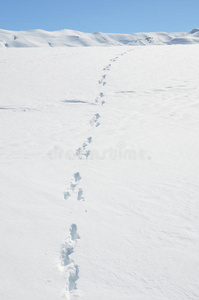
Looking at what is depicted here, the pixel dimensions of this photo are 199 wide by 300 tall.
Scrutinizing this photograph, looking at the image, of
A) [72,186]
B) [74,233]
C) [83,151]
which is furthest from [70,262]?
[83,151]

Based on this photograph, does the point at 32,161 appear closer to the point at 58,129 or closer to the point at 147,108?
the point at 58,129

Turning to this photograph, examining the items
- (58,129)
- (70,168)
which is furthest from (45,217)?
(58,129)

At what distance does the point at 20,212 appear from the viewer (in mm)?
3406

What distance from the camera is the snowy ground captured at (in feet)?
8.26

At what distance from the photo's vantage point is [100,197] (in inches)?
149

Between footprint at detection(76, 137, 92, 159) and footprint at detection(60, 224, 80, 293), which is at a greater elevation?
A: footprint at detection(76, 137, 92, 159)

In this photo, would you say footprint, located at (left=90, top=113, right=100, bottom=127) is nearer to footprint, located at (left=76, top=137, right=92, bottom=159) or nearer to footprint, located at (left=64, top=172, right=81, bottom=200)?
footprint, located at (left=76, top=137, right=92, bottom=159)

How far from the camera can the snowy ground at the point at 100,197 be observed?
252cm

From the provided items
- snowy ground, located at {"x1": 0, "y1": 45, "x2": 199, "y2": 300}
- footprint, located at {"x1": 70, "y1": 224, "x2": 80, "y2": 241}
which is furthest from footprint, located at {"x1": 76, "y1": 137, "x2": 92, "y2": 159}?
footprint, located at {"x1": 70, "y1": 224, "x2": 80, "y2": 241}

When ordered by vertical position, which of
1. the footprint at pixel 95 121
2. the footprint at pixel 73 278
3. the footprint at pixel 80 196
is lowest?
the footprint at pixel 73 278

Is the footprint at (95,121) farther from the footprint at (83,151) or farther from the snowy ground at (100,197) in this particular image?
the footprint at (83,151)

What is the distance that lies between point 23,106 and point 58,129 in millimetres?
2391

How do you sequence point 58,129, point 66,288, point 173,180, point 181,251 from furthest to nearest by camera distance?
1. point 58,129
2. point 173,180
3. point 181,251
4. point 66,288

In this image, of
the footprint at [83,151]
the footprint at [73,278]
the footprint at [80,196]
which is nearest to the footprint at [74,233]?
the footprint at [73,278]
